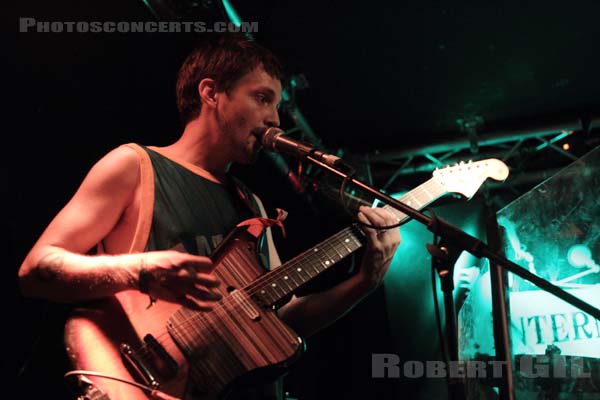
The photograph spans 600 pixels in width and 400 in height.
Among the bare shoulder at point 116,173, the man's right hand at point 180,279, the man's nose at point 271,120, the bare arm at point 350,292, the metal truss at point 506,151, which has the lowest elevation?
the man's right hand at point 180,279

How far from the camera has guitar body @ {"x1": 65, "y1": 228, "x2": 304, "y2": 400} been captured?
1688 mm

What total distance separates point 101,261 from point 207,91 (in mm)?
1158

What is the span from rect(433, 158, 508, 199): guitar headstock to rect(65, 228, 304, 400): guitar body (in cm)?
116

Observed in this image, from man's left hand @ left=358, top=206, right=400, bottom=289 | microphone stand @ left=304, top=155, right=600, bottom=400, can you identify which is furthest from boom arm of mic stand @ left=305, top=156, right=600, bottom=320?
man's left hand @ left=358, top=206, right=400, bottom=289

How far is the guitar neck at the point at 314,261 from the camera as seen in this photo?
6.61 ft

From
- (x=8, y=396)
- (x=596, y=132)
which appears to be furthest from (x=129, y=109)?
(x=596, y=132)

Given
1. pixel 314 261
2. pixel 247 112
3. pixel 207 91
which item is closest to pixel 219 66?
pixel 207 91

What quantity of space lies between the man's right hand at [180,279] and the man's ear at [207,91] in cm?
114

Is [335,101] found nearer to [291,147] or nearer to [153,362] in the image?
[291,147]

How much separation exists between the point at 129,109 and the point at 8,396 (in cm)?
165

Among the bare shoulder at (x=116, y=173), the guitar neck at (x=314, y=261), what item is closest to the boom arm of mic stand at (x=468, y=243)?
the guitar neck at (x=314, y=261)

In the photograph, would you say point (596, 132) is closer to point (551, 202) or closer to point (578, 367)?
point (551, 202)

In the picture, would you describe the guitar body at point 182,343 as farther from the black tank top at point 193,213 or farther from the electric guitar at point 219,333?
the black tank top at point 193,213

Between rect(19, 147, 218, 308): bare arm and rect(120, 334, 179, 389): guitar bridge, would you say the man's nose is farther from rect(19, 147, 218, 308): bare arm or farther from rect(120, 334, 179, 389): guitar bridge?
rect(120, 334, 179, 389): guitar bridge
